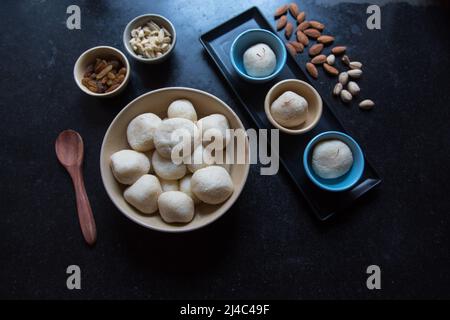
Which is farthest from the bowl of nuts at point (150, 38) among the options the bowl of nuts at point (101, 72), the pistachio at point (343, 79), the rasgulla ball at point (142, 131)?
the pistachio at point (343, 79)

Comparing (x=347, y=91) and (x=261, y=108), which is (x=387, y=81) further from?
(x=261, y=108)

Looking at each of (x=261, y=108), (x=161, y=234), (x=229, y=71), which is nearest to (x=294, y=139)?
(x=261, y=108)

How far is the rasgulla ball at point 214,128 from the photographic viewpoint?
2.41ft

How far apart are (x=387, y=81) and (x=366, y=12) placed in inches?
6.2

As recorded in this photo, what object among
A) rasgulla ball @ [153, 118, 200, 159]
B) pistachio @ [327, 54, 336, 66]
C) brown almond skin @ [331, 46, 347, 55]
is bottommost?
rasgulla ball @ [153, 118, 200, 159]

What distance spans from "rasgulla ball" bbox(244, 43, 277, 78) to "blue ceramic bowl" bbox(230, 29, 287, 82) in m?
0.01

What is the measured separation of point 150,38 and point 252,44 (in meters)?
0.20

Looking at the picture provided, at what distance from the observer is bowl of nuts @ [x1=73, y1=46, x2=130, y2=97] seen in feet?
2.65

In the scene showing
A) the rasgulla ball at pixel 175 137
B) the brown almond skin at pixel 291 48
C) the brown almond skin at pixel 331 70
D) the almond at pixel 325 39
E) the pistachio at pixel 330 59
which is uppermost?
the almond at pixel 325 39

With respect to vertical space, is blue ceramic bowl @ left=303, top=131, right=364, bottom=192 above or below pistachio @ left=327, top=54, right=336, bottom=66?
below

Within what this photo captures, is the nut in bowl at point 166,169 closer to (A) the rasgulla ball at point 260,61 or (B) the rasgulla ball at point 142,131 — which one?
(B) the rasgulla ball at point 142,131

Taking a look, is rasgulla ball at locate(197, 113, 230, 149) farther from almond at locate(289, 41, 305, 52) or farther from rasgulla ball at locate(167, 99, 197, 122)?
almond at locate(289, 41, 305, 52)

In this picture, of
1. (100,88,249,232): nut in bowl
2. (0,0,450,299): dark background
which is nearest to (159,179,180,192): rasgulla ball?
(100,88,249,232): nut in bowl

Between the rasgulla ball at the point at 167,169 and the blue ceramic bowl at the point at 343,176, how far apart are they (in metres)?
0.23
